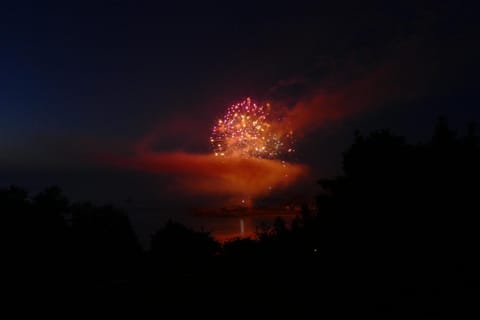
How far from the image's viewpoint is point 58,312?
1043 cm

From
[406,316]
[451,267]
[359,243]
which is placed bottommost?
[406,316]

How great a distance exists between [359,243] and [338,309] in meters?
2.96

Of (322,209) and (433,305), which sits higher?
(322,209)

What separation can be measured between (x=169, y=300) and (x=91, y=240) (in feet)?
61.7

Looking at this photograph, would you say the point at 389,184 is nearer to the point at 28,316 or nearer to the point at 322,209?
the point at 322,209

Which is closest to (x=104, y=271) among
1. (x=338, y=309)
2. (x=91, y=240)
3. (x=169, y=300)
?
(x=91, y=240)

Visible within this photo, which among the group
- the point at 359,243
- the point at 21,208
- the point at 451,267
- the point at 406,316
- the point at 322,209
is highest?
the point at 21,208

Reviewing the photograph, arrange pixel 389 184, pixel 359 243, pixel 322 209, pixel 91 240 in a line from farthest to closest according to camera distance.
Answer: pixel 91 240 < pixel 322 209 < pixel 389 184 < pixel 359 243

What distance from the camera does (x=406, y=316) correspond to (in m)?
9.19

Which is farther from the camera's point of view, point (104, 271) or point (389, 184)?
point (104, 271)

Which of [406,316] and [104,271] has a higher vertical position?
[104,271]

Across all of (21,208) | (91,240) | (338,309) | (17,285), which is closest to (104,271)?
(91,240)

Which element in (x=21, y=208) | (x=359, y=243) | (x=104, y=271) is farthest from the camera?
(x=104, y=271)

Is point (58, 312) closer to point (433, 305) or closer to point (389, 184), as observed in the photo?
point (433, 305)
